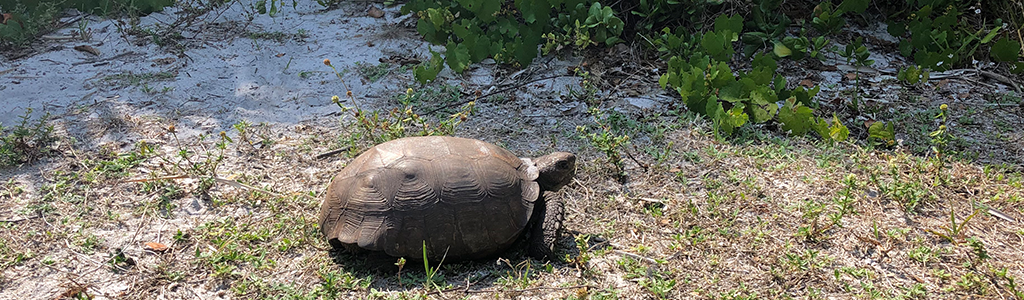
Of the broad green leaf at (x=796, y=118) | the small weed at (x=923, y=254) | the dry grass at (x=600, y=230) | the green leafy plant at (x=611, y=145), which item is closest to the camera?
the dry grass at (x=600, y=230)

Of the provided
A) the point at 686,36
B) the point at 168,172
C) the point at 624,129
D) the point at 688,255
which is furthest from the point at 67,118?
the point at 686,36

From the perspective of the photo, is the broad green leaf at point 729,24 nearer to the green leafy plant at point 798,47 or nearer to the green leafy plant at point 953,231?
the green leafy plant at point 798,47

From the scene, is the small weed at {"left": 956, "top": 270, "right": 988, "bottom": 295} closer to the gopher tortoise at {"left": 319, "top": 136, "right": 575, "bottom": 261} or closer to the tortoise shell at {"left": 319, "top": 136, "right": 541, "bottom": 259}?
the gopher tortoise at {"left": 319, "top": 136, "right": 575, "bottom": 261}

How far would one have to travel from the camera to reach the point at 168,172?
12.3ft

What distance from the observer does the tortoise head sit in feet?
10.6

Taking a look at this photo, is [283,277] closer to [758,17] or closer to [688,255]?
[688,255]

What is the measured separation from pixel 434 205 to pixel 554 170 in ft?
2.30

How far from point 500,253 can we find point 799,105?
2348 mm

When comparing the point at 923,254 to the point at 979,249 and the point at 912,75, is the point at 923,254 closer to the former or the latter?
the point at 979,249

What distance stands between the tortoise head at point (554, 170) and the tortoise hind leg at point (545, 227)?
116mm

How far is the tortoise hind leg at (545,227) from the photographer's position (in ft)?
9.84

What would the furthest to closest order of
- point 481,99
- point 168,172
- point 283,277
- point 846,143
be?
point 481,99, point 846,143, point 168,172, point 283,277

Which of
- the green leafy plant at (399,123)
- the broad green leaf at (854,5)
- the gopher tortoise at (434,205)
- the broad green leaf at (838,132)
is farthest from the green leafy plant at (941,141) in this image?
the green leafy plant at (399,123)

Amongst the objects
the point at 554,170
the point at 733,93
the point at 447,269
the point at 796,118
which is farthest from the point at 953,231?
the point at 447,269
